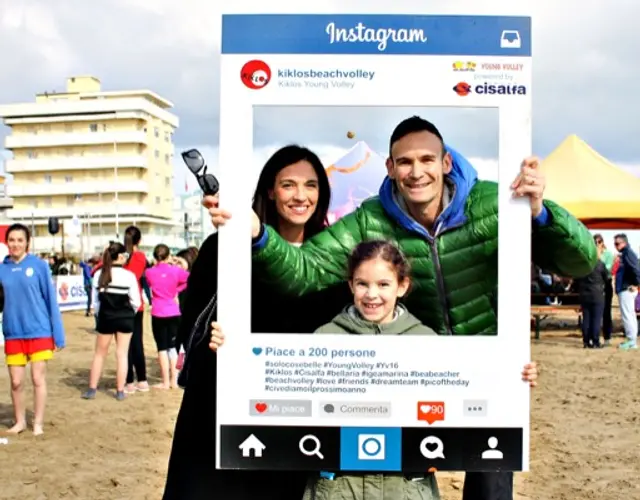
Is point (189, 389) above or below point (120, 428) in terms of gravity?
above

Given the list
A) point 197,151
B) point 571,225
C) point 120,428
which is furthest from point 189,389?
point 120,428

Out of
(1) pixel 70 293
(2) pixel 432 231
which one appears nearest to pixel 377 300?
(2) pixel 432 231

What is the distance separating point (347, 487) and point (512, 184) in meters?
0.99

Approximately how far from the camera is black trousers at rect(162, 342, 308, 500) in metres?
2.55

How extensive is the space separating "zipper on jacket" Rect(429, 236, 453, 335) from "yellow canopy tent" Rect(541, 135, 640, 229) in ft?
38.3

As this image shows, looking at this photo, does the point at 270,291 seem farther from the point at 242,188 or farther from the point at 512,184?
the point at 512,184

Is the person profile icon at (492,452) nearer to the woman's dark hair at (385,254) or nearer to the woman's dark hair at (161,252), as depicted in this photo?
the woman's dark hair at (385,254)

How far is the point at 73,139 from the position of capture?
269 ft

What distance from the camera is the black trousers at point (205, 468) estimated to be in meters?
2.55

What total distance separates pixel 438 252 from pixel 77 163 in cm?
8339

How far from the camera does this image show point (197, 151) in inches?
88.4

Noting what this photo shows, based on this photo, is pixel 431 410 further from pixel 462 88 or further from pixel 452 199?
pixel 462 88

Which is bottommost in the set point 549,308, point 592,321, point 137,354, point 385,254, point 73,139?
point 137,354

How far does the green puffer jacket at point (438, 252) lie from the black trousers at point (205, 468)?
600 millimetres
